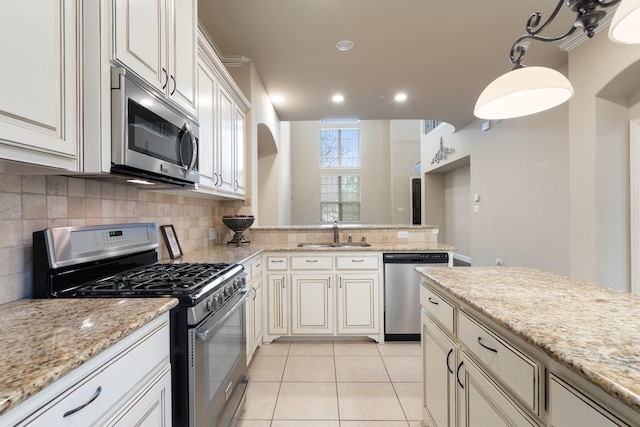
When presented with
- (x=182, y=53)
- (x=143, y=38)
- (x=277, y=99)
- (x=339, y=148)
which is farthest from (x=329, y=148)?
(x=143, y=38)

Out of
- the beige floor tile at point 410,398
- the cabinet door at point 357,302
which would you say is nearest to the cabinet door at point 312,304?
the cabinet door at point 357,302

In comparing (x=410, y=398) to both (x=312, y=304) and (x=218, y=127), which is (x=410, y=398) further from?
(x=218, y=127)

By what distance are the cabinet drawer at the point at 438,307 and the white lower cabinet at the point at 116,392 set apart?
1156 millimetres

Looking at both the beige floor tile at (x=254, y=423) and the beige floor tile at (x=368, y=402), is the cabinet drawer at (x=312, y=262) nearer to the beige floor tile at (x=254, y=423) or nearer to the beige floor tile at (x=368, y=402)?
the beige floor tile at (x=368, y=402)

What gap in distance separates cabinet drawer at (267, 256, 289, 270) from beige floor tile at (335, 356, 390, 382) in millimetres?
937

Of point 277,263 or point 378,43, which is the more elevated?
point 378,43

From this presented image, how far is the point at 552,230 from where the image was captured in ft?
11.5

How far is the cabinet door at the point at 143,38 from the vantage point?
1.08 meters

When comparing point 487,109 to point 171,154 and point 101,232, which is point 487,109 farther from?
point 101,232

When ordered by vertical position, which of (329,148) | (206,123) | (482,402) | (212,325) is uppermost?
(329,148)

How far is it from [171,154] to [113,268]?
649mm

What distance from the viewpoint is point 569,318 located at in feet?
2.85

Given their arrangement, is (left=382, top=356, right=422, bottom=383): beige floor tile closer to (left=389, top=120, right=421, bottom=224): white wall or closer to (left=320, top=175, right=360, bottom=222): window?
(left=389, top=120, right=421, bottom=224): white wall

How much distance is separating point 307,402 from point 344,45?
9.89ft
